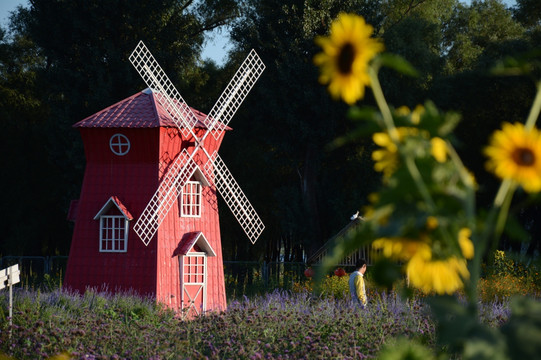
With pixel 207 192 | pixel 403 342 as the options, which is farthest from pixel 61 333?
pixel 207 192

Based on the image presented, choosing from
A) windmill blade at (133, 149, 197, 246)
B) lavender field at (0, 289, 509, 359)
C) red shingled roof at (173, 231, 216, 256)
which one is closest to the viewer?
lavender field at (0, 289, 509, 359)

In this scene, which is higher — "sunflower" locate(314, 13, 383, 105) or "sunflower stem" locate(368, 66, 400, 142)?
"sunflower" locate(314, 13, 383, 105)

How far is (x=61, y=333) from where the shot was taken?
32.2 feet

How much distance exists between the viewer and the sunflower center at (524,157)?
7.29 ft

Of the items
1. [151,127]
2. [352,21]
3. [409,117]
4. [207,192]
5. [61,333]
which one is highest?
[151,127]

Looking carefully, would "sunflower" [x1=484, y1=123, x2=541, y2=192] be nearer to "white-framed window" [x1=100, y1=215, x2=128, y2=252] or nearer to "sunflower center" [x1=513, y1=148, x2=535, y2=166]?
"sunflower center" [x1=513, y1=148, x2=535, y2=166]

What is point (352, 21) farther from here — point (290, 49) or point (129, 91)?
point (129, 91)

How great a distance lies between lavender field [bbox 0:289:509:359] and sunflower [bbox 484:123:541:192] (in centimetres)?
593

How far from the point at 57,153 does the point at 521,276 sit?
1751 cm

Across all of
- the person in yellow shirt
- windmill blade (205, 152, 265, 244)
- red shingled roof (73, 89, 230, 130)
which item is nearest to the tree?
windmill blade (205, 152, 265, 244)

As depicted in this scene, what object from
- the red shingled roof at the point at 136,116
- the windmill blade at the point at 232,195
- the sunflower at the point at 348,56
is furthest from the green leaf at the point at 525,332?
the red shingled roof at the point at 136,116

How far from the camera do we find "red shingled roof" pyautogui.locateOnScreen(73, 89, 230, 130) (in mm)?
18422

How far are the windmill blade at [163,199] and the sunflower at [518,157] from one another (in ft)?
51.0

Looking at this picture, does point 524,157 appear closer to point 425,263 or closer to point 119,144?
point 425,263
